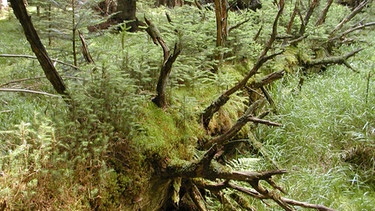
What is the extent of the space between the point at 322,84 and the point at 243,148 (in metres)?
2.58

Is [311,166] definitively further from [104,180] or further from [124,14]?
[124,14]

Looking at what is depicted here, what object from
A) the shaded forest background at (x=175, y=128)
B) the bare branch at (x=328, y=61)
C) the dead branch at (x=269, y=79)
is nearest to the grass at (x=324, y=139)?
the shaded forest background at (x=175, y=128)

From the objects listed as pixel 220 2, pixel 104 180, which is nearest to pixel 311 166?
pixel 220 2

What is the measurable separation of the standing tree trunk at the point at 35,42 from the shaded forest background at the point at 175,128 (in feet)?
0.10

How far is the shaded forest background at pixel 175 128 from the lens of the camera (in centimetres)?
218

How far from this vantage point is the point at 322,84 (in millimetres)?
6336

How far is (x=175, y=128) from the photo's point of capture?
3.12 meters

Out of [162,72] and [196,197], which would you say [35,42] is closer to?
[162,72]

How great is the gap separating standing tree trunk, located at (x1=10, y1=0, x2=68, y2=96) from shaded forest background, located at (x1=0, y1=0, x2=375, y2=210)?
3 centimetres

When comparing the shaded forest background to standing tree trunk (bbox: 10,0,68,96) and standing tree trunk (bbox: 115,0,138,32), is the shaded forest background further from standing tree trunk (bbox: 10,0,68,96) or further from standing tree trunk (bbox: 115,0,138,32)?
standing tree trunk (bbox: 115,0,138,32)

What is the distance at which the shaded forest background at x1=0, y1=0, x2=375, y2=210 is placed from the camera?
7.14 feet

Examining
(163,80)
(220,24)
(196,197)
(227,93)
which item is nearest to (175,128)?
(163,80)

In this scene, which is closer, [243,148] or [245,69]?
[243,148]

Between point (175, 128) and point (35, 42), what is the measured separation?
4.84 ft
